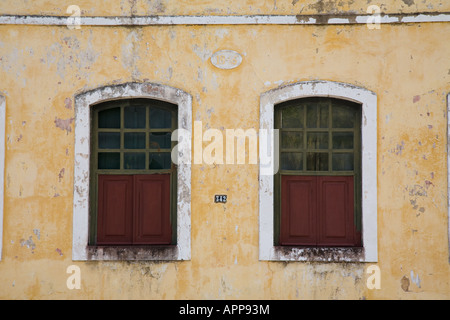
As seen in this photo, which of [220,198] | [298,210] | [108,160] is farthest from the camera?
[108,160]

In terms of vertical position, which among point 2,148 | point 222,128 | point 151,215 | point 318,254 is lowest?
point 318,254

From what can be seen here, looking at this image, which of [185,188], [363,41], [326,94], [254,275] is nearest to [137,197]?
[185,188]

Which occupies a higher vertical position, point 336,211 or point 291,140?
point 291,140

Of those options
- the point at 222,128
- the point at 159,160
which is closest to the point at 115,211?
the point at 159,160

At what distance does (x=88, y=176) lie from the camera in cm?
688

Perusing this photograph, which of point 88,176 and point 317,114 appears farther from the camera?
point 317,114

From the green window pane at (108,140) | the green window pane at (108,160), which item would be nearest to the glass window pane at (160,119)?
the green window pane at (108,140)

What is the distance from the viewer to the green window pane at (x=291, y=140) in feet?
23.0

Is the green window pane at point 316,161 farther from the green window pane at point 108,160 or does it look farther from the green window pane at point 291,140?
the green window pane at point 108,160

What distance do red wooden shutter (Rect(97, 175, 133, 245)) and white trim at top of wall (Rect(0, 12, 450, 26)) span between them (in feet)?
6.55

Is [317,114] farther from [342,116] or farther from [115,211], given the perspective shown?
[115,211]

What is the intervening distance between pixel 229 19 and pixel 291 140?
5.66 ft

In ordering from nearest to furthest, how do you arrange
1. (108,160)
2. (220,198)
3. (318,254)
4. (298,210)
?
(318,254)
(220,198)
(298,210)
(108,160)

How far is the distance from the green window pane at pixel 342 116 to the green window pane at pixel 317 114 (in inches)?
4.3
